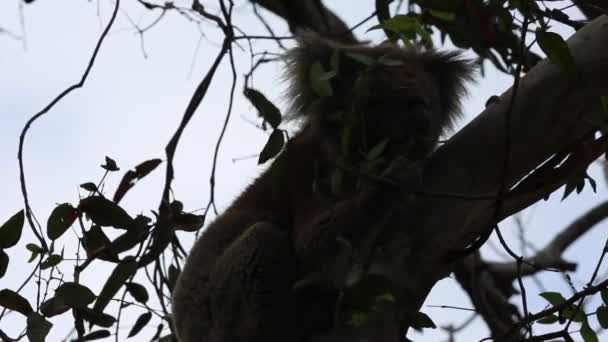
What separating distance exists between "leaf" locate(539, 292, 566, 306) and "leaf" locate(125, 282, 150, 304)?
4.76ft

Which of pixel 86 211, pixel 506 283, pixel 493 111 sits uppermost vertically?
pixel 86 211

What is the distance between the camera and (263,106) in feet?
7.35

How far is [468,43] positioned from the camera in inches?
105

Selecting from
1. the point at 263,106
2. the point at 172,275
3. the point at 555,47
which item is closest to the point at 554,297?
the point at 555,47

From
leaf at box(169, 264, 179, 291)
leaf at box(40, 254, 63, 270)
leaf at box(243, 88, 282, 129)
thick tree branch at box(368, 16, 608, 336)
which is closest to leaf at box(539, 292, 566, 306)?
thick tree branch at box(368, 16, 608, 336)

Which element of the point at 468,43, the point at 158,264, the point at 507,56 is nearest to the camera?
the point at 468,43

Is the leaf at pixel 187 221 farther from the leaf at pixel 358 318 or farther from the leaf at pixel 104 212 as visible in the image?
the leaf at pixel 358 318

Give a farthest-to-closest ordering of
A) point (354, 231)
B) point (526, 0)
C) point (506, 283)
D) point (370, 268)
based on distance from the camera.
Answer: point (506, 283)
point (354, 231)
point (526, 0)
point (370, 268)

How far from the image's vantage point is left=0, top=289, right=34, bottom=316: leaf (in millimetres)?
2443

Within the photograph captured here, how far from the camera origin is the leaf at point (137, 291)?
3006 millimetres

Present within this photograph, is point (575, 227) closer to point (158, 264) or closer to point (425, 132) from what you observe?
point (425, 132)

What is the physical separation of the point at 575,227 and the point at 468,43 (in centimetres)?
288

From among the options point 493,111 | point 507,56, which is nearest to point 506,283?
point 507,56

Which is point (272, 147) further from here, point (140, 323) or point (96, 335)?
point (140, 323)
